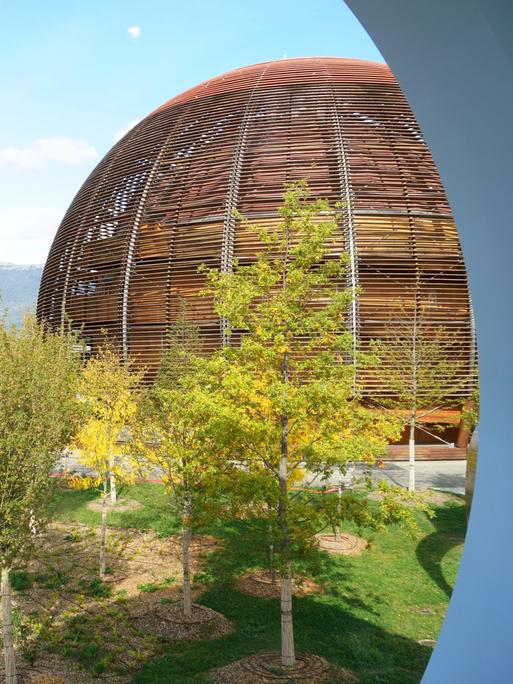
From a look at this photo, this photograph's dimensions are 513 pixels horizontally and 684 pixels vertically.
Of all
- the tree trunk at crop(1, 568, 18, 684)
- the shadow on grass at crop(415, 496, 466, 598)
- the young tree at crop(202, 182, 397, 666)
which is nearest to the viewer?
the tree trunk at crop(1, 568, 18, 684)

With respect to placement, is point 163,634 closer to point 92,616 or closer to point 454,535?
point 92,616

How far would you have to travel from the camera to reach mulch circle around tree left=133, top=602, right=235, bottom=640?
10250 millimetres

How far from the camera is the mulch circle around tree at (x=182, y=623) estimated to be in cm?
1025

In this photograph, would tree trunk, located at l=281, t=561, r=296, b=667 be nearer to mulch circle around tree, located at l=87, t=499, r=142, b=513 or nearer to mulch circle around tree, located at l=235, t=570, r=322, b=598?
mulch circle around tree, located at l=235, t=570, r=322, b=598

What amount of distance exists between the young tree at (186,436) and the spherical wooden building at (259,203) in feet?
33.6

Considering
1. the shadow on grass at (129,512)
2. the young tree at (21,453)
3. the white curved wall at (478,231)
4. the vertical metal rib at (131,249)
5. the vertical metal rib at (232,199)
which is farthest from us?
the vertical metal rib at (131,249)

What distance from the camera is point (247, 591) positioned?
12.1 meters

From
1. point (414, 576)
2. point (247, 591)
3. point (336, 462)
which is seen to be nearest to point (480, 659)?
point (336, 462)

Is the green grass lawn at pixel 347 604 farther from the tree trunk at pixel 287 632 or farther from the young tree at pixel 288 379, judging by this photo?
the young tree at pixel 288 379

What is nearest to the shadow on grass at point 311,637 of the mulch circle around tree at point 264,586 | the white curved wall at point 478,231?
the mulch circle around tree at point 264,586

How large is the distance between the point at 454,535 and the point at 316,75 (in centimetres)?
2040

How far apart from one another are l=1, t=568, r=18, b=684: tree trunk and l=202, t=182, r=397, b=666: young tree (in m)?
3.45

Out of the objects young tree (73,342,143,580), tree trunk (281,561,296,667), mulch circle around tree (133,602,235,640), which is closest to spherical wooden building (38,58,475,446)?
young tree (73,342,143,580)

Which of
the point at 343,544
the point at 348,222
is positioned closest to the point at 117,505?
the point at 343,544
